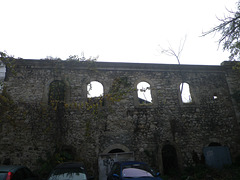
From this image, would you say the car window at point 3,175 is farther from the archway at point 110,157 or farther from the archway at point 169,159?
the archway at point 169,159

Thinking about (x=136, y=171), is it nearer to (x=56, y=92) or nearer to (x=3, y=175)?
(x=3, y=175)

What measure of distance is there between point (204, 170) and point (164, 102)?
163 inches

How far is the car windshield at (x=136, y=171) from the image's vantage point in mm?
5684

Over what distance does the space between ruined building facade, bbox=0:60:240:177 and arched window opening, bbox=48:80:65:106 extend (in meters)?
0.05

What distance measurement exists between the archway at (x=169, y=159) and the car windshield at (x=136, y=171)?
12.8 feet

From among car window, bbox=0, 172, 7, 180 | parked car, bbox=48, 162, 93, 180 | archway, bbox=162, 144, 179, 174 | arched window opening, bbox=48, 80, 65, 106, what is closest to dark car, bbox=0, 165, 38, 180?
car window, bbox=0, 172, 7, 180

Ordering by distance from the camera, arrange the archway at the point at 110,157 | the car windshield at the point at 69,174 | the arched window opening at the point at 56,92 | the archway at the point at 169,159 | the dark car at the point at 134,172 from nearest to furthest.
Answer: the car windshield at the point at 69,174 < the dark car at the point at 134,172 < the archway at the point at 110,157 < the archway at the point at 169,159 < the arched window opening at the point at 56,92

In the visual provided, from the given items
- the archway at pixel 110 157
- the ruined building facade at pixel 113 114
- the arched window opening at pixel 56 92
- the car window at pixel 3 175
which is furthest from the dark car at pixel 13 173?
the arched window opening at pixel 56 92

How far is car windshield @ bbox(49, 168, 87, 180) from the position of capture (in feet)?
17.9

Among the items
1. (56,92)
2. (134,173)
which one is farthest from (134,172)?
(56,92)

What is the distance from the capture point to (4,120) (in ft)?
29.0

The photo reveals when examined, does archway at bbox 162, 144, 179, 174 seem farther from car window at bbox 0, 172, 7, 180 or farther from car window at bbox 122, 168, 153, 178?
car window at bbox 0, 172, 7, 180

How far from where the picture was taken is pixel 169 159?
31.8 feet

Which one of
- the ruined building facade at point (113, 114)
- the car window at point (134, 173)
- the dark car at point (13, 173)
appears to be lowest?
the car window at point (134, 173)
